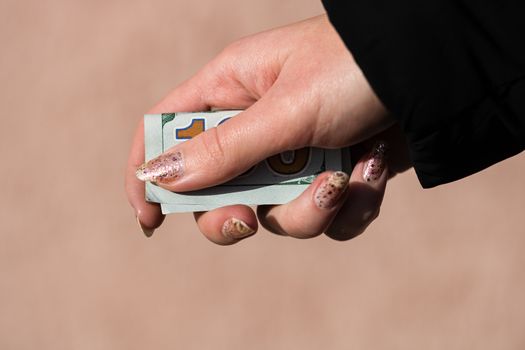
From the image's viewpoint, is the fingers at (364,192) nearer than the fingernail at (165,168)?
No

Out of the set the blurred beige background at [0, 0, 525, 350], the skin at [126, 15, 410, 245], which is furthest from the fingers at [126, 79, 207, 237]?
the blurred beige background at [0, 0, 525, 350]

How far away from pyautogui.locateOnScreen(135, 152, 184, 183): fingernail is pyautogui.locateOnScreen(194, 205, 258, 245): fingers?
178 mm

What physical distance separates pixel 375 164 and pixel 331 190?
0.25 meters

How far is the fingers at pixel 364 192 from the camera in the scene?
2047 millimetres

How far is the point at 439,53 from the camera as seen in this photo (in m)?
1.55

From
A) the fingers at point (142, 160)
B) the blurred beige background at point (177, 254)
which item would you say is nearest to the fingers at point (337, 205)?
the fingers at point (142, 160)

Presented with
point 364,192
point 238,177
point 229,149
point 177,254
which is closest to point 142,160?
point 238,177

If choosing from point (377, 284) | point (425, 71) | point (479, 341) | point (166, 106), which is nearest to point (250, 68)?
point (166, 106)

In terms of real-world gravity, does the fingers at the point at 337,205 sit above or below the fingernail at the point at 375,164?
below

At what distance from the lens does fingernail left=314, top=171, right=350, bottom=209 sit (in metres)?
1.83

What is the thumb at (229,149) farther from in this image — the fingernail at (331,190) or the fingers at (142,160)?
the fingers at (142,160)

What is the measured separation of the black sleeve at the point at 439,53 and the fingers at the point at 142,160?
0.84 metres

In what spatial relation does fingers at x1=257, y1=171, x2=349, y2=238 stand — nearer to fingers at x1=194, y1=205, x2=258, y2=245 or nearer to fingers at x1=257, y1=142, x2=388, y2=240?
fingers at x1=257, y1=142, x2=388, y2=240

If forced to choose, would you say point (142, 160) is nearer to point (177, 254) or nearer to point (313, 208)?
point (313, 208)
